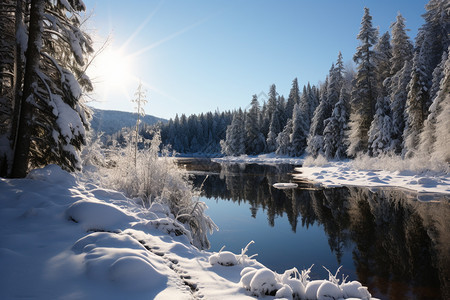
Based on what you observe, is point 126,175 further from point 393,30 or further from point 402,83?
point 393,30

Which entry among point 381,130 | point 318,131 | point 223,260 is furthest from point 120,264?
point 318,131

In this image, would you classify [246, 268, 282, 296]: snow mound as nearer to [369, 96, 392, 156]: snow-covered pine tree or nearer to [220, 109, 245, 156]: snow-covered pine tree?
[369, 96, 392, 156]: snow-covered pine tree

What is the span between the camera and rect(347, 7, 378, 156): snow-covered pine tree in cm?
2677

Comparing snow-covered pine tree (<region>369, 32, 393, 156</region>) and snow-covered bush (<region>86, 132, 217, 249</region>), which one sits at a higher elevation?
snow-covered pine tree (<region>369, 32, 393, 156</region>)

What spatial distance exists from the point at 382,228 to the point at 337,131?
26322 mm

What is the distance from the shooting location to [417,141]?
20.1 m

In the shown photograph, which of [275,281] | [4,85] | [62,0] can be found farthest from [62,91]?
[275,281]

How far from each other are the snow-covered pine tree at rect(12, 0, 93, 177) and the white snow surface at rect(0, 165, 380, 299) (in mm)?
1040

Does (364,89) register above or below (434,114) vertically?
above

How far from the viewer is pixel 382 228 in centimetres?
794

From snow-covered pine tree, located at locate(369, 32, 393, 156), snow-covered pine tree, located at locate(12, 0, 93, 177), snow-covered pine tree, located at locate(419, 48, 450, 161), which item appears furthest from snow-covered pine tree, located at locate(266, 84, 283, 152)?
snow-covered pine tree, located at locate(12, 0, 93, 177)

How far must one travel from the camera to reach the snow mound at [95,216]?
12.8 feet

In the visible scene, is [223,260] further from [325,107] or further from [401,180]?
[325,107]

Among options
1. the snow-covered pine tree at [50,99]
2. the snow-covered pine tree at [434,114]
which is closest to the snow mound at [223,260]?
the snow-covered pine tree at [50,99]
